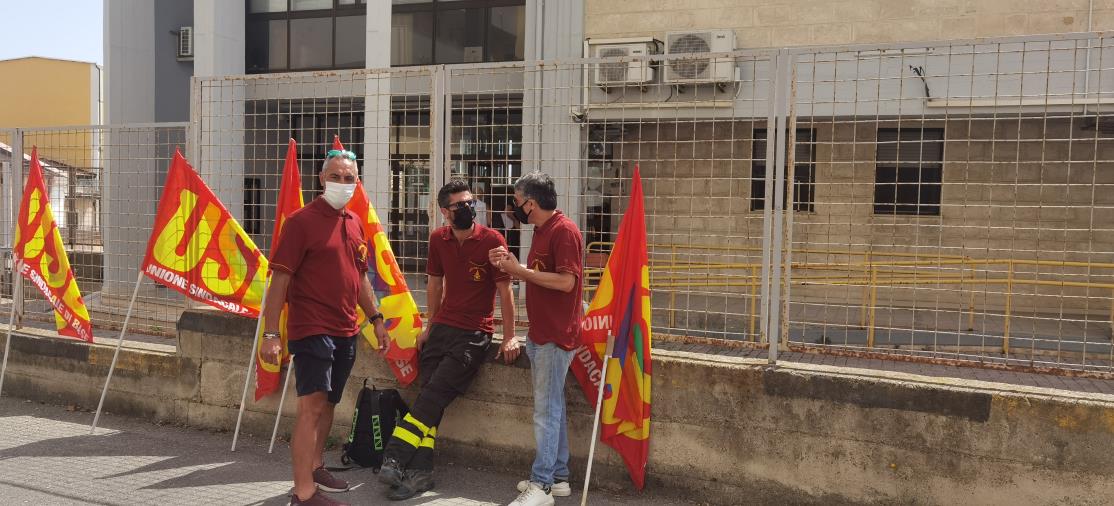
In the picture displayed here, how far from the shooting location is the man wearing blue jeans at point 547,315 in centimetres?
497

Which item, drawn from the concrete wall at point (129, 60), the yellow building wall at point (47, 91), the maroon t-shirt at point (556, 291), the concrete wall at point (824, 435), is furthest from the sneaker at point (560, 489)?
the yellow building wall at point (47, 91)

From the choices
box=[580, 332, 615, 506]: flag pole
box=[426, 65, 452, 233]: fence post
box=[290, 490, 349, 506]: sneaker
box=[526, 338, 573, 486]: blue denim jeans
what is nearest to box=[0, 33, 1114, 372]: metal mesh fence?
box=[426, 65, 452, 233]: fence post

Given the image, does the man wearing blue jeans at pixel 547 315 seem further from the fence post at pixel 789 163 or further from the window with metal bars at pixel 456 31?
the window with metal bars at pixel 456 31

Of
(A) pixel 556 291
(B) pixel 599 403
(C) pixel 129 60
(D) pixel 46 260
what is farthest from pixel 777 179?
(C) pixel 129 60

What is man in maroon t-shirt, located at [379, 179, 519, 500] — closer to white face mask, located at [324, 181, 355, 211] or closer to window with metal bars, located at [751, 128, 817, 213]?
white face mask, located at [324, 181, 355, 211]

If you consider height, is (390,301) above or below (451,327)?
above

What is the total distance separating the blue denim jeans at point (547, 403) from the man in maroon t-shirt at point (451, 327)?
41 cm

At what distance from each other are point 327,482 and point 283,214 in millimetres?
2088

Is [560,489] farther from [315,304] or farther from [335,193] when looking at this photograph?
[335,193]

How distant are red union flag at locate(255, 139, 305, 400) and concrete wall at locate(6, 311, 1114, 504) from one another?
0.62m

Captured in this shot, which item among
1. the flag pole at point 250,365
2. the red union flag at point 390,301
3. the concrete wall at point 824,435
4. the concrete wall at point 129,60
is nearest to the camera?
the concrete wall at point 824,435

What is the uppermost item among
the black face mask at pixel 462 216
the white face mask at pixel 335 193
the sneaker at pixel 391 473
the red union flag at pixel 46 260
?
the white face mask at pixel 335 193

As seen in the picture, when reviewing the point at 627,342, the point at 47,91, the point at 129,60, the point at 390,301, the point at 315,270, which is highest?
the point at 47,91

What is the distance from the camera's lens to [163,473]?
18.6 feet
